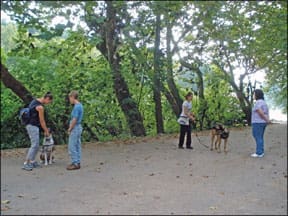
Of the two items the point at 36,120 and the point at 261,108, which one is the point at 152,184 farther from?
the point at 261,108

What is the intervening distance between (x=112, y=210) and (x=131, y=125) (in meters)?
10.5

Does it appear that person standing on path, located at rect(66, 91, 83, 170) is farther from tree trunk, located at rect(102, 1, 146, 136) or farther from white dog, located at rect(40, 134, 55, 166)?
tree trunk, located at rect(102, 1, 146, 136)

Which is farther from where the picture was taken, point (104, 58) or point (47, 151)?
point (104, 58)

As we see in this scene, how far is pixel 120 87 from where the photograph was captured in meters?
15.5

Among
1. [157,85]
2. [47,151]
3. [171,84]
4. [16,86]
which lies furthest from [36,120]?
[171,84]

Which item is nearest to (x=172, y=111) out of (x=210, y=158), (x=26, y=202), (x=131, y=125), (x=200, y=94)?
(x=200, y=94)

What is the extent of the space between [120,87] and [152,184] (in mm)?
8309

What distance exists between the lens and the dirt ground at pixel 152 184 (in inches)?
239

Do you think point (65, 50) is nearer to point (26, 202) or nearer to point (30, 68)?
point (30, 68)

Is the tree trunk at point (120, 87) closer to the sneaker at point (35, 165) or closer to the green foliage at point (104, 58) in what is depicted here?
the green foliage at point (104, 58)

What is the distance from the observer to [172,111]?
750 inches

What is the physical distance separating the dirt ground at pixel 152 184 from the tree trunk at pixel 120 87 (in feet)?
13.9

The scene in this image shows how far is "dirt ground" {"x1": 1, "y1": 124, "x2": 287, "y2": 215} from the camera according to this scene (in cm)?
606

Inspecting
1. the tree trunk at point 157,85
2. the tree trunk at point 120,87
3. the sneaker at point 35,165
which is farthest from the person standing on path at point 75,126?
the tree trunk at point 157,85
